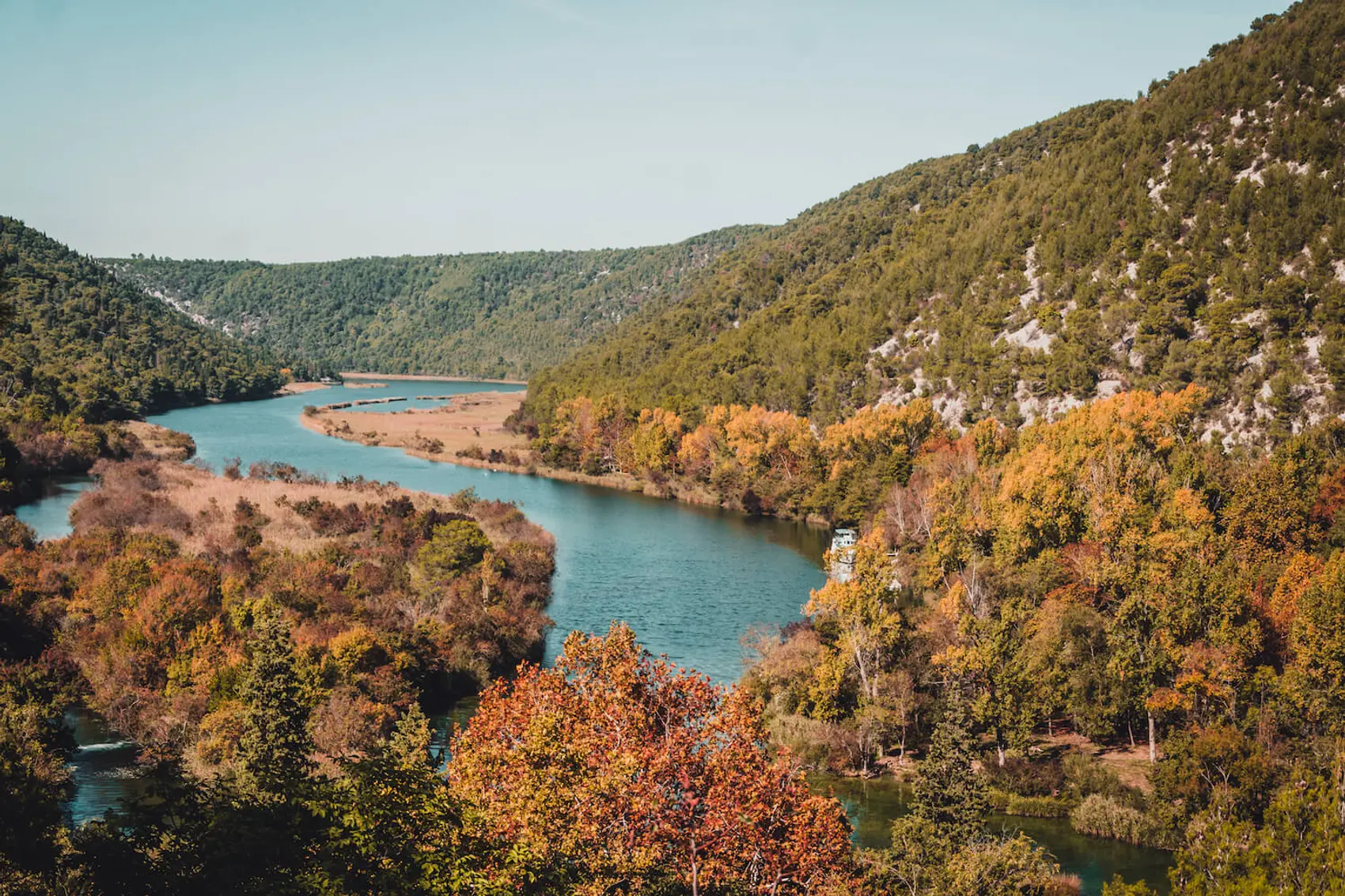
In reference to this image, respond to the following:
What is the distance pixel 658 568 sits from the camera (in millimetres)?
78500

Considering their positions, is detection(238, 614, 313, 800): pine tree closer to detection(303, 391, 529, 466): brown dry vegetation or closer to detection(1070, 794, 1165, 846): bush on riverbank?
detection(1070, 794, 1165, 846): bush on riverbank

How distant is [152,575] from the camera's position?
5047 centimetres

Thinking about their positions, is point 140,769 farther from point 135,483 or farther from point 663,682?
point 135,483

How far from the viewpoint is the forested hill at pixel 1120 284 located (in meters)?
85.2

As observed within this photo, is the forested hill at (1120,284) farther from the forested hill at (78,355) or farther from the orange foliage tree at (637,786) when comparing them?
the orange foliage tree at (637,786)

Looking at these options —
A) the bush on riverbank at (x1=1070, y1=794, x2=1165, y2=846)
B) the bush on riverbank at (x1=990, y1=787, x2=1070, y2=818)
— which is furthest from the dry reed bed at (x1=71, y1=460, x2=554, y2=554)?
the bush on riverbank at (x1=1070, y1=794, x2=1165, y2=846)

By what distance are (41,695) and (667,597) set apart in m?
39.2

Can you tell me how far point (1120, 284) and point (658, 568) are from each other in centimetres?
5729

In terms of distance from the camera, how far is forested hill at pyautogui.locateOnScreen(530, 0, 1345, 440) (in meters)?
85.2

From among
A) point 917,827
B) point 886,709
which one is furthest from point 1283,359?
point 917,827

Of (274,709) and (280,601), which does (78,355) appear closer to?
(280,601)

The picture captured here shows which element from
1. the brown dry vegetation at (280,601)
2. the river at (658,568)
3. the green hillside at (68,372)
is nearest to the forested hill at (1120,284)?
the river at (658,568)

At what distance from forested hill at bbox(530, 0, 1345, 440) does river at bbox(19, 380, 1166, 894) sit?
24226 millimetres

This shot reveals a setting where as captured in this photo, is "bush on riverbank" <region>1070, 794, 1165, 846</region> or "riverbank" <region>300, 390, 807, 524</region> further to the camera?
"riverbank" <region>300, 390, 807, 524</region>
